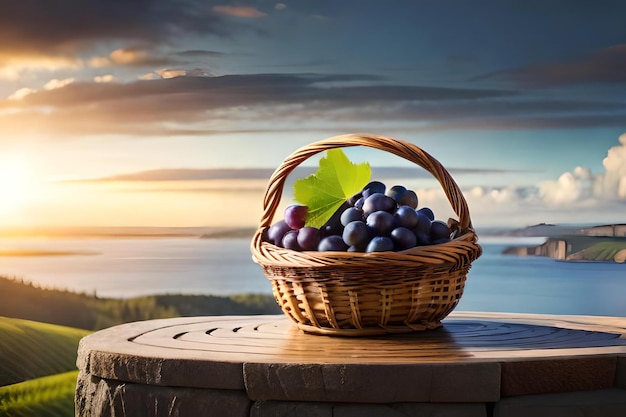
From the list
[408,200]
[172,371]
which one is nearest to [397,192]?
[408,200]

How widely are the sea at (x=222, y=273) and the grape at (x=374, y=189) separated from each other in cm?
234

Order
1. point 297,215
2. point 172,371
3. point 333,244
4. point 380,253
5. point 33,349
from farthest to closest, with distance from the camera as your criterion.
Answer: point 33,349 → point 297,215 → point 333,244 → point 380,253 → point 172,371

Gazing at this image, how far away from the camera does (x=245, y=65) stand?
4441 millimetres

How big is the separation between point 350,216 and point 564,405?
27.6 inches

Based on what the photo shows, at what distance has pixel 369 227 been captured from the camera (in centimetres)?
201

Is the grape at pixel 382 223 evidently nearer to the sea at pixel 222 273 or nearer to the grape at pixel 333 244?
the grape at pixel 333 244

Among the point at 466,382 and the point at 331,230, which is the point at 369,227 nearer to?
the point at 331,230

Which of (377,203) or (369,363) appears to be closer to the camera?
(369,363)

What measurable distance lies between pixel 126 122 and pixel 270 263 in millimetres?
2743

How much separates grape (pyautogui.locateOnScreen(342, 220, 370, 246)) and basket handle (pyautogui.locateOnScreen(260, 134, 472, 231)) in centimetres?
20

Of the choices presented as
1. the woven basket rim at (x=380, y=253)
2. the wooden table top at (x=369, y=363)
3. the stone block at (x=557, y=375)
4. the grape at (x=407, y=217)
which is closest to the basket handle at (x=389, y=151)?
the woven basket rim at (x=380, y=253)

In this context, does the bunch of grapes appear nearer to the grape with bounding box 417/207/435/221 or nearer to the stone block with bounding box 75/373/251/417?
the grape with bounding box 417/207/435/221

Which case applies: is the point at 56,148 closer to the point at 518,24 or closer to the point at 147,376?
the point at 518,24

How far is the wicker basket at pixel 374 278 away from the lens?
193 cm
